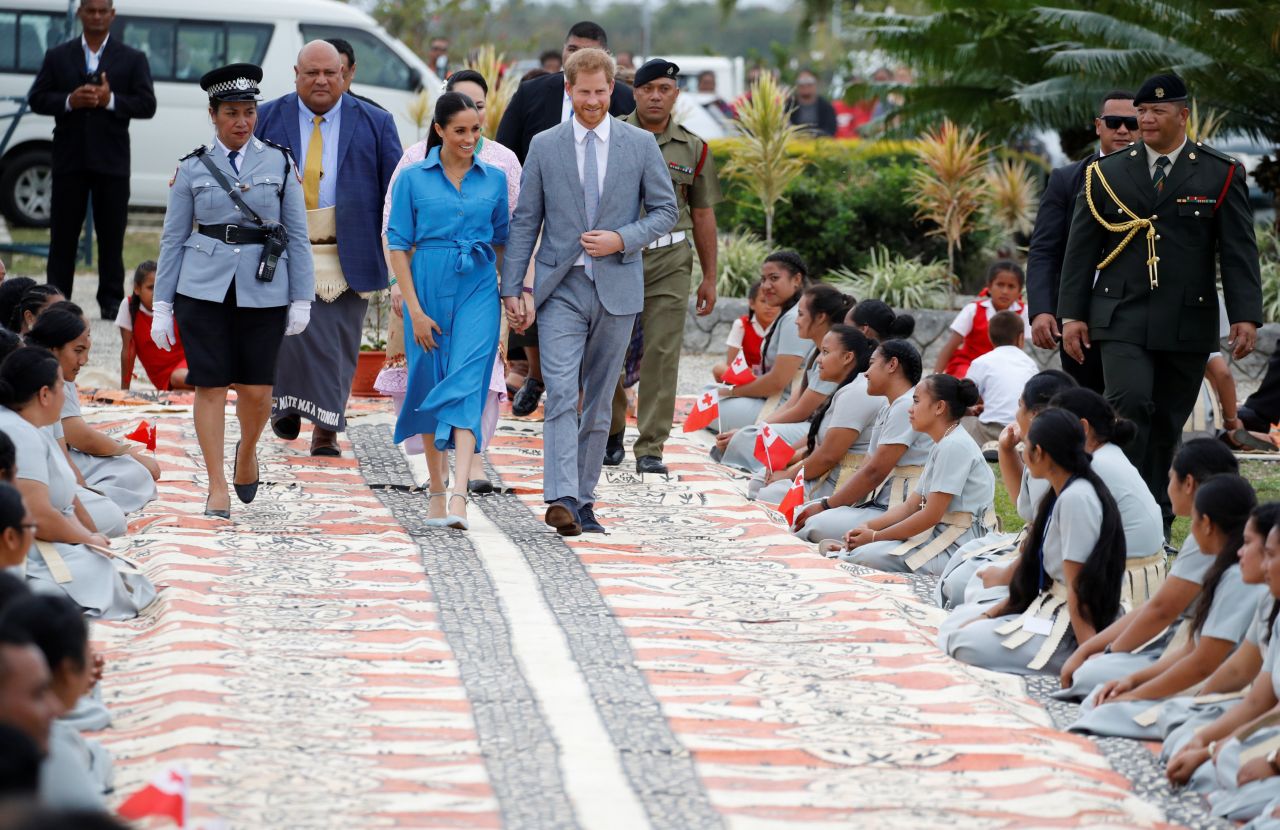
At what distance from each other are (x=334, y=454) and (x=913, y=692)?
4.60 metres

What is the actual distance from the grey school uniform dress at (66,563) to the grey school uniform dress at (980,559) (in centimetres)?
276

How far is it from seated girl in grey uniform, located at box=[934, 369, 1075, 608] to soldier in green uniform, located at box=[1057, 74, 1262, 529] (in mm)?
913

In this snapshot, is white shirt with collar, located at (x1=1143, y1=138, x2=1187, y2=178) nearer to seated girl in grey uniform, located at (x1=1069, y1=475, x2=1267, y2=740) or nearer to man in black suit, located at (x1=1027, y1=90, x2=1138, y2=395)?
man in black suit, located at (x1=1027, y1=90, x2=1138, y2=395)

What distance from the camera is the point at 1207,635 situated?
16.3 ft

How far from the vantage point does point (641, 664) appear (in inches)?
217

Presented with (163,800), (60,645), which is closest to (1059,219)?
(163,800)

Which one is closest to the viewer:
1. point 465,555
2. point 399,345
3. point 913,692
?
point 913,692

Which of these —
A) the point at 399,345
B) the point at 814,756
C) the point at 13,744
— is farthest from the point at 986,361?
the point at 13,744

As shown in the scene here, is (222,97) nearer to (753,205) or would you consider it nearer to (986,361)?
(986,361)

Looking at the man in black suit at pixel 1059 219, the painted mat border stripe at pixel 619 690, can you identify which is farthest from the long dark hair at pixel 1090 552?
the man in black suit at pixel 1059 219

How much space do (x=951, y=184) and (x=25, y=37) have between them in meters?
9.04

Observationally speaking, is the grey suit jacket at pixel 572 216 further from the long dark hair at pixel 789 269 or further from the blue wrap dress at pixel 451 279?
the long dark hair at pixel 789 269

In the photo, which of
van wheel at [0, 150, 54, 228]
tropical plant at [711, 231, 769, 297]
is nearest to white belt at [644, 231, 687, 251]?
tropical plant at [711, 231, 769, 297]

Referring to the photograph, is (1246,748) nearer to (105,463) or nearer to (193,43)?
(105,463)
